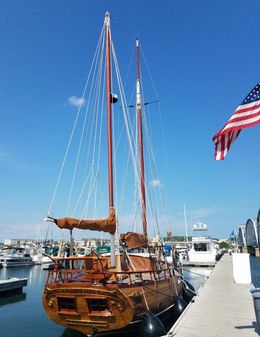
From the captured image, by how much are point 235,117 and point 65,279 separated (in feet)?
30.9

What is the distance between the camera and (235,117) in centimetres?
Result: 1186

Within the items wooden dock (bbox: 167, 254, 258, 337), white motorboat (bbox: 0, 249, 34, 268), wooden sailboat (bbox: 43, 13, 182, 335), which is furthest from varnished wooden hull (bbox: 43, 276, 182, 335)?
white motorboat (bbox: 0, 249, 34, 268)

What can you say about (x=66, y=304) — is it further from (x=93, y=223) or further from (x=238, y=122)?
(x=238, y=122)

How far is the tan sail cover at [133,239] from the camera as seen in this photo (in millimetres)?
16453

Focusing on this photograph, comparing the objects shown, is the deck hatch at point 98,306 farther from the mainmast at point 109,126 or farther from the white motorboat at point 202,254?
the white motorboat at point 202,254

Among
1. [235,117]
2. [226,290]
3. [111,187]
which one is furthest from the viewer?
[226,290]

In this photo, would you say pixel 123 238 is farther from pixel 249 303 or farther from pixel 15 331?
pixel 15 331

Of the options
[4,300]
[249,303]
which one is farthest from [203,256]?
[249,303]

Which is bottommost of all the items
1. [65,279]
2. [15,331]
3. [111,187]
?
[15,331]

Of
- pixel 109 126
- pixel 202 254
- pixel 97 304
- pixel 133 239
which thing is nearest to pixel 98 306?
pixel 97 304

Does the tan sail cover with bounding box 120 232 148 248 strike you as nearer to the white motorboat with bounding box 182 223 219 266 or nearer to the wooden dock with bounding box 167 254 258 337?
the wooden dock with bounding box 167 254 258 337

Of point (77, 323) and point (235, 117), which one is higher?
point (235, 117)

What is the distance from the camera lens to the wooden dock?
11.0 m

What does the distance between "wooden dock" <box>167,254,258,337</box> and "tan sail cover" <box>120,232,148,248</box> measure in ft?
12.5
